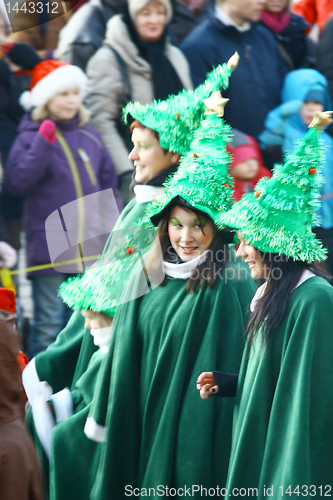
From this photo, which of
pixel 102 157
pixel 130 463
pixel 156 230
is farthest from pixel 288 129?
pixel 130 463

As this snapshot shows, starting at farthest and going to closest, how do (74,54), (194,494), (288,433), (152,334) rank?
1. (74,54)
2. (152,334)
3. (194,494)
4. (288,433)

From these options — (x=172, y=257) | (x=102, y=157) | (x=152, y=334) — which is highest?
(x=102, y=157)

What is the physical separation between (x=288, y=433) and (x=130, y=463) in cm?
92

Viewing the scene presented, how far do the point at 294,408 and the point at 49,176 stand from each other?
243 centimetres

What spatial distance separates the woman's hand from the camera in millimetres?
2969

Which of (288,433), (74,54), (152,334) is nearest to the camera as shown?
(288,433)

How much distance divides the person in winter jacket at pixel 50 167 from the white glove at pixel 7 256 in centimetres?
10

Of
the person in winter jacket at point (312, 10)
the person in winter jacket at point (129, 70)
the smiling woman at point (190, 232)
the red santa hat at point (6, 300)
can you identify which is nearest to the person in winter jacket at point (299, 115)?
the person in winter jacket at point (312, 10)

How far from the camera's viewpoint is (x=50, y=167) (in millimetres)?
4598

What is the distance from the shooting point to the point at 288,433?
276cm

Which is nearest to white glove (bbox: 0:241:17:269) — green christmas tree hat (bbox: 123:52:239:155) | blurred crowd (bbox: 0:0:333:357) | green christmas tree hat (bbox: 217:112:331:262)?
blurred crowd (bbox: 0:0:333:357)

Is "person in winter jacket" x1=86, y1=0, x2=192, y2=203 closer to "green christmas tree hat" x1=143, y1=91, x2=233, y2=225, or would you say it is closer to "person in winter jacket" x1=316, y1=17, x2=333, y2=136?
"person in winter jacket" x1=316, y1=17, x2=333, y2=136

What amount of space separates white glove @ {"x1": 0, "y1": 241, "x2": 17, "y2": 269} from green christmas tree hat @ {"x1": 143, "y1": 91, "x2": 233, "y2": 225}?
143 cm

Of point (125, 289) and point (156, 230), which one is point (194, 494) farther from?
point (156, 230)
